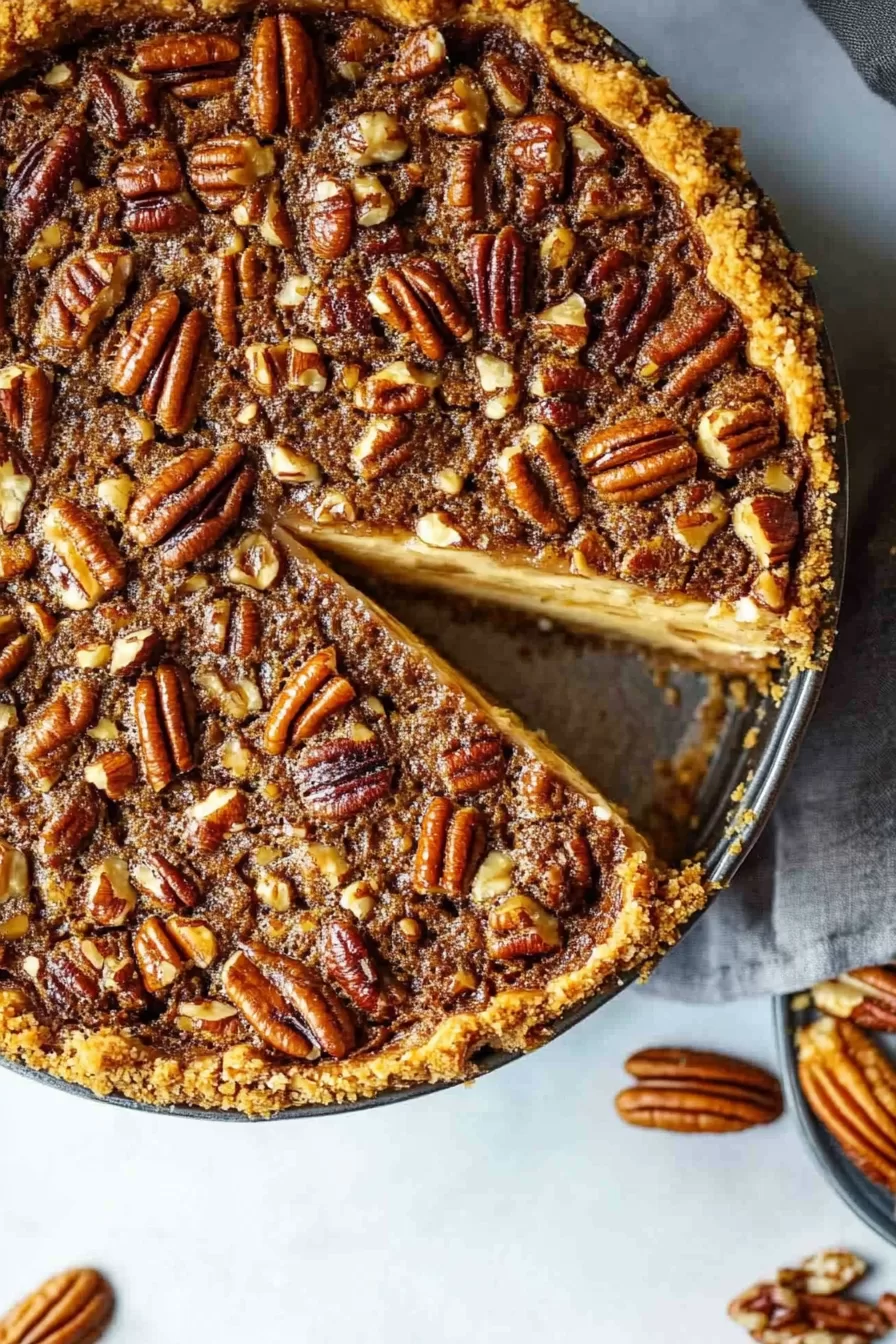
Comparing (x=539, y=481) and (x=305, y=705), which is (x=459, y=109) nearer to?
(x=539, y=481)

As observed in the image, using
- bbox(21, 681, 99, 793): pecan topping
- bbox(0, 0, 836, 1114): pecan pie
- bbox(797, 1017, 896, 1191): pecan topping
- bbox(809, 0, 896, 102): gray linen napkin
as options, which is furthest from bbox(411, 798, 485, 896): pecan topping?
bbox(809, 0, 896, 102): gray linen napkin

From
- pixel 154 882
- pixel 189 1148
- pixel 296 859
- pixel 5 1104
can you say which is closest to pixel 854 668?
pixel 296 859

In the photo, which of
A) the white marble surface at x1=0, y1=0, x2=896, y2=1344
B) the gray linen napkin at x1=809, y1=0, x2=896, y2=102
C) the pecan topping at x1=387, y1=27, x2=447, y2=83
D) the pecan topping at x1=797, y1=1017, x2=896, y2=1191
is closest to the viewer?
the pecan topping at x1=387, y1=27, x2=447, y2=83

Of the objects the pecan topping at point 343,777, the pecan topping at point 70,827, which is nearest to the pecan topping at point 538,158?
the pecan topping at point 343,777

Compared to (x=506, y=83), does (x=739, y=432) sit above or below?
below

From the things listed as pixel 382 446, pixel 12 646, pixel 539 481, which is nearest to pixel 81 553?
pixel 12 646

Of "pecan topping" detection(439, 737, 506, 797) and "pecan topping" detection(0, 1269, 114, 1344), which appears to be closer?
"pecan topping" detection(439, 737, 506, 797)

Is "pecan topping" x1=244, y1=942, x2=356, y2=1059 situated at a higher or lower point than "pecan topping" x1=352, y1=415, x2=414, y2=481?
lower

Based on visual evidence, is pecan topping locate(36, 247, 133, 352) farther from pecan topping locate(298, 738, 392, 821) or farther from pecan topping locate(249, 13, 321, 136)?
pecan topping locate(298, 738, 392, 821)
